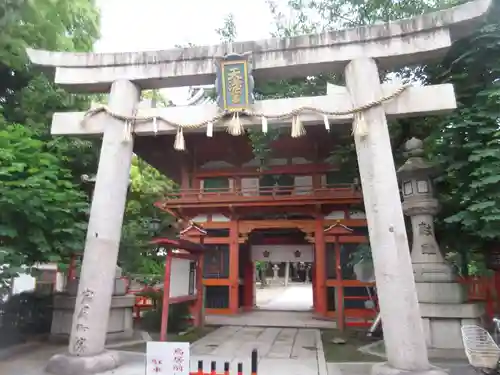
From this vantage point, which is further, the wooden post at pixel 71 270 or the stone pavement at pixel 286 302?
the stone pavement at pixel 286 302

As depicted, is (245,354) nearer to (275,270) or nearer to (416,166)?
(416,166)

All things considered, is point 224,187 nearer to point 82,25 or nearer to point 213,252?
point 213,252

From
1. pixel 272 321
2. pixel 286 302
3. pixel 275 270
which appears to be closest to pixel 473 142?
pixel 272 321

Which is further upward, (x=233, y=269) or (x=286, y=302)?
(x=233, y=269)

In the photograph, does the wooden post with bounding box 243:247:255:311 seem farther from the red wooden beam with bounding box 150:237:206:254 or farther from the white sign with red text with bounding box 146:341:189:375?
the white sign with red text with bounding box 146:341:189:375

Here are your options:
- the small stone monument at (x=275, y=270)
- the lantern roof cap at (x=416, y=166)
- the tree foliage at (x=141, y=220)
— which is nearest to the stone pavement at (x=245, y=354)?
the lantern roof cap at (x=416, y=166)

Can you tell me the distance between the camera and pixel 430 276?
8.72 metres

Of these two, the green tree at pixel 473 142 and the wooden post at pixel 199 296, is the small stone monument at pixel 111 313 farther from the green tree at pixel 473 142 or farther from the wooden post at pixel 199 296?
the green tree at pixel 473 142

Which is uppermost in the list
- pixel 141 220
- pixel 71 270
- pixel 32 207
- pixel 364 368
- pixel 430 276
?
pixel 141 220

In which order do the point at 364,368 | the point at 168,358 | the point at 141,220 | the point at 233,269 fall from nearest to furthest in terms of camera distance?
the point at 168,358 → the point at 364,368 → the point at 233,269 → the point at 141,220

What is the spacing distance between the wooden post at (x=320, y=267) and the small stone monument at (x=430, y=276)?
5814 mm

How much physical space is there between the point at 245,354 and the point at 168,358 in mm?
4323

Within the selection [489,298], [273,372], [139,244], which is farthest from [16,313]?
[489,298]

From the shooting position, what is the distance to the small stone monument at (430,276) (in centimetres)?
835
